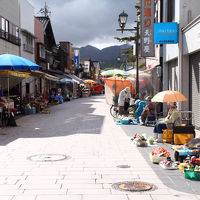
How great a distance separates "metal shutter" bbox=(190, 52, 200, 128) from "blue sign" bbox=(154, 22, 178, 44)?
1.26m

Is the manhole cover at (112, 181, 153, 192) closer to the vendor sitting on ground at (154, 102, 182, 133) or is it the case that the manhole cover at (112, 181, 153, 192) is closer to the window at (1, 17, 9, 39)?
the vendor sitting on ground at (154, 102, 182, 133)

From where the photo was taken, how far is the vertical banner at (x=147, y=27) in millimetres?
18109

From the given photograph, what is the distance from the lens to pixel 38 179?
5957 millimetres

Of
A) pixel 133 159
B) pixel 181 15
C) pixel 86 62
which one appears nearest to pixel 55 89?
pixel 181 15

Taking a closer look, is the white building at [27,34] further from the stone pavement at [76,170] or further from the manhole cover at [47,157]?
the manhole cover at [47,157]

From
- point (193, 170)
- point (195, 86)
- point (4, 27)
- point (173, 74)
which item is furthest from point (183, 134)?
point (4, 27)

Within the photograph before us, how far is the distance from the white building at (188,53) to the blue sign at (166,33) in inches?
10.1

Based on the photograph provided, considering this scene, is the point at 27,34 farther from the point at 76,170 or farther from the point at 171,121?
the point at 76,170

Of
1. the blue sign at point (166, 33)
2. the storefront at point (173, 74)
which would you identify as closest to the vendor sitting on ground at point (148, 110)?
the storefront at point (173, 74)

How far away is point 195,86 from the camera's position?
1326cm

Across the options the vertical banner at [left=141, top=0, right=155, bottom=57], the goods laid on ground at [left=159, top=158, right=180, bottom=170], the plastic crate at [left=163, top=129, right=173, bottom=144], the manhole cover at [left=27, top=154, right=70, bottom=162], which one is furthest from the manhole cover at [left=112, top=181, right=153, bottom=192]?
the vertical banner at [left=141, top=0, right=155, bottom=57]

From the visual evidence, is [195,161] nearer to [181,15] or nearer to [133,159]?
[133,159]

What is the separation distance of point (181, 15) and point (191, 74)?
2.77m

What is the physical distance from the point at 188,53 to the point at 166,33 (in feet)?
4.99
